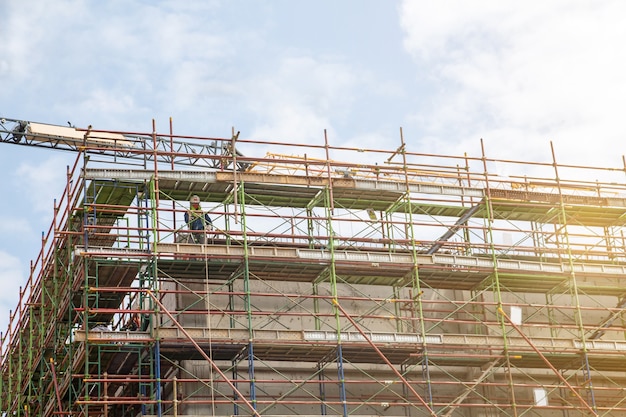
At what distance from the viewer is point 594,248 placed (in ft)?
154

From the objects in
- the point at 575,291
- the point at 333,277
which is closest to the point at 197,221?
the point at 333,277

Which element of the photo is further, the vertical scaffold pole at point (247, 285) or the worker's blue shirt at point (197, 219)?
the worker's blue shirt at point (197, 219)

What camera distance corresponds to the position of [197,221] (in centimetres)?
3972

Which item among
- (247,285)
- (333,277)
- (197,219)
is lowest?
(247,285)

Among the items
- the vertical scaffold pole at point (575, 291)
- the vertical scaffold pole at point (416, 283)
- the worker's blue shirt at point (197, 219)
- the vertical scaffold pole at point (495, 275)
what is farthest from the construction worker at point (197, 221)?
the vertical scaffold pole at point (575, 291)

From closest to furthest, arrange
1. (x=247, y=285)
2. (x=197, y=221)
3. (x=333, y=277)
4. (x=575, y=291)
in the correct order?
(x=247, y=285)
(x=333, y=277)
(x=197, y=221)
(x=575, y=291)

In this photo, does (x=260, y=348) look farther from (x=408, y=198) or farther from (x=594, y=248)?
(x=594, y=248)

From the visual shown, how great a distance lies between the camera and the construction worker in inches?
1523

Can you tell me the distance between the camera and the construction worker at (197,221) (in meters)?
38.7

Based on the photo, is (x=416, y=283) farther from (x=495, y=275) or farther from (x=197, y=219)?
(x=197, y=219)

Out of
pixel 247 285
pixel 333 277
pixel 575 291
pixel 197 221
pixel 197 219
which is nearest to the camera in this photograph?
pixel 247 285

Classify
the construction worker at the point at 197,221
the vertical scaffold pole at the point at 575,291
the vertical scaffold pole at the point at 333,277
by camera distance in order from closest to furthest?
the vertical scaffold pole at the point at 333,277 → the construction worker at the point at 197,221 → the vertical scaffold pole at the point at 575,291

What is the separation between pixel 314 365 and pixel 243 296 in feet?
11.2

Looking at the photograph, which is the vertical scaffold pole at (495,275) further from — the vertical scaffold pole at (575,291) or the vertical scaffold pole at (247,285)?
the vertical scaffold pole at (247,285)
